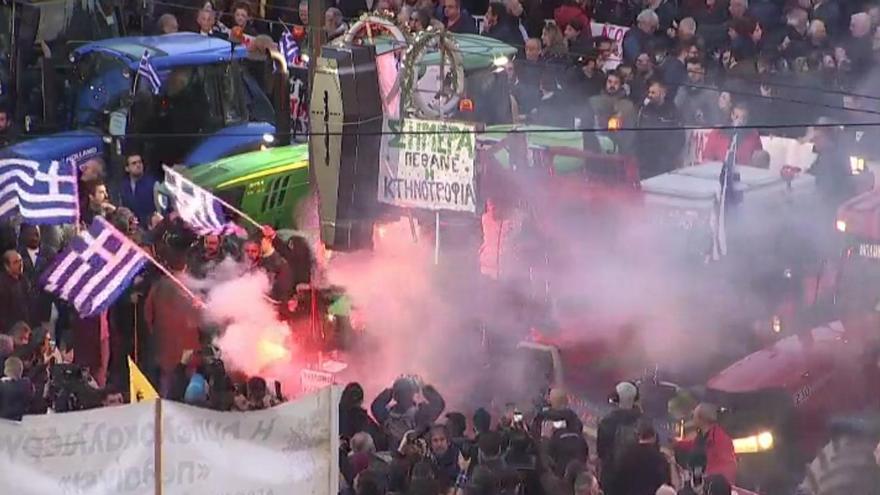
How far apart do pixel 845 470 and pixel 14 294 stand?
6.59m

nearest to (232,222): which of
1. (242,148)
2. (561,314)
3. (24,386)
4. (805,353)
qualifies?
(242,148)

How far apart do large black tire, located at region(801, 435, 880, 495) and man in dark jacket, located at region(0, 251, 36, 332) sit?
247 inches

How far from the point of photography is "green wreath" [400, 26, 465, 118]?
46.5 ft

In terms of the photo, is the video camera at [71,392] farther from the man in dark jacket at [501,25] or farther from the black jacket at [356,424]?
the man in dark jacket at [501,25]

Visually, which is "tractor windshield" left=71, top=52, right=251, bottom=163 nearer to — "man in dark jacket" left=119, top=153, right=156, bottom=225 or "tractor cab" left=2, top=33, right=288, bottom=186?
"tractor cab" left=2, top=33, right=288, bottom=186

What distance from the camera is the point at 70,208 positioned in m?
14.8

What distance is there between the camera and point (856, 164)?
15172 mm

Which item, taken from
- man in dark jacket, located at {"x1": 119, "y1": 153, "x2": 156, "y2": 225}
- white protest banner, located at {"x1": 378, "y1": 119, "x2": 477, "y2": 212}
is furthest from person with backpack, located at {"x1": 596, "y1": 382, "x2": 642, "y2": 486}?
man in dark jacket, located at {"x1": 119, "y1": 153, "x2": 156, "y2": 225}

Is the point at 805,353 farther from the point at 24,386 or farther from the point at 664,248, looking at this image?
the point at 24,386


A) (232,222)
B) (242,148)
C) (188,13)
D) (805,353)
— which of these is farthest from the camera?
(188,13)

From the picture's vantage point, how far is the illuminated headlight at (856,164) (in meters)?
15.1

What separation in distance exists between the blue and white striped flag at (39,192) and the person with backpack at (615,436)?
516cm

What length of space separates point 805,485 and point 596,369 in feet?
8.19

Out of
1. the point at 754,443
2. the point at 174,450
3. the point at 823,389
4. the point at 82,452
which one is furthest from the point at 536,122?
the point at 82,452
